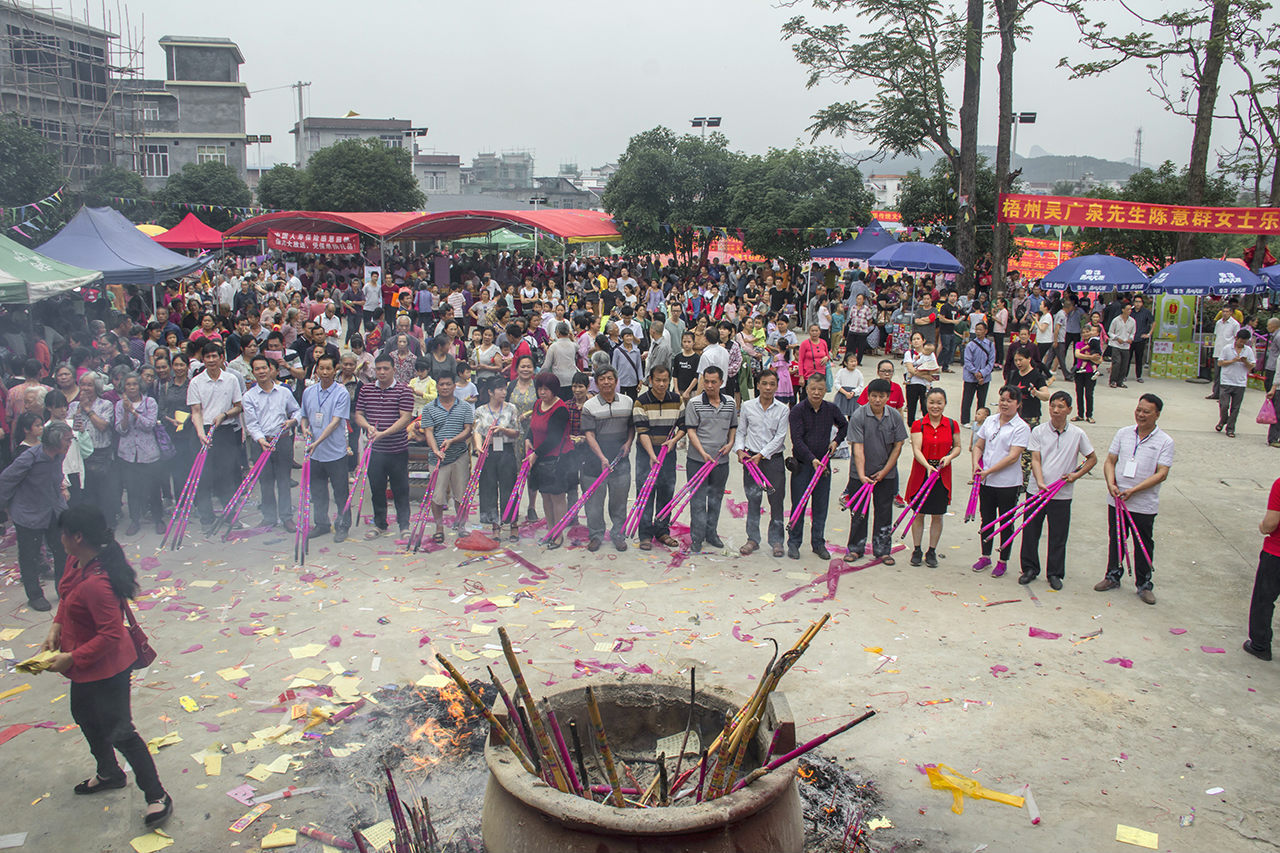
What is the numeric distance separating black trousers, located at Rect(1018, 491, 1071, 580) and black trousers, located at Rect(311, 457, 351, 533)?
5.94m

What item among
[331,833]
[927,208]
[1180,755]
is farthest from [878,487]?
[927,208]

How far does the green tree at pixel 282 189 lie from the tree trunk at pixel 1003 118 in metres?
33.3

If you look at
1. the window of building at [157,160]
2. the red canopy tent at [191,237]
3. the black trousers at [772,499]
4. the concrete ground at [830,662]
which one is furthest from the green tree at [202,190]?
the black trousers at [772,499]

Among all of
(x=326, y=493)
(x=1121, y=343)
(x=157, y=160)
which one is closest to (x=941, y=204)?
(x=1121, y=343)

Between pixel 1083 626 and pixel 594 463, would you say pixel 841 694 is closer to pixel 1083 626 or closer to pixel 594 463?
pixel 1083 626

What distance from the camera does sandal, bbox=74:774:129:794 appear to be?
14.7ft

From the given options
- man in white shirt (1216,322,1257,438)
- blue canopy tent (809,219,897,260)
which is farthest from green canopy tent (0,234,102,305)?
blue canopy tent (809,219,897,260)

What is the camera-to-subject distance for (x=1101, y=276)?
56.5 feet

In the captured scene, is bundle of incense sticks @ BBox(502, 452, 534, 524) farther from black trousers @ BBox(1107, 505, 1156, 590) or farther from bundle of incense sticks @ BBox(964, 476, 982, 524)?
black trousers @ BBox(1107, 505, 1156, 590)

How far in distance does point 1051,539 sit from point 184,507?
25.1ft

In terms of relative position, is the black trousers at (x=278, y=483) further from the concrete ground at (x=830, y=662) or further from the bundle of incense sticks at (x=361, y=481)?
the bundle of incense sticks at (x=361, y=481)

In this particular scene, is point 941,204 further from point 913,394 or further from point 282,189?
point 282,189

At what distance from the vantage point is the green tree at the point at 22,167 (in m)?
25.8

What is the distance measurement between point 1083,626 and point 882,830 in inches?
121
